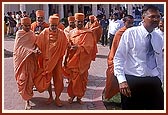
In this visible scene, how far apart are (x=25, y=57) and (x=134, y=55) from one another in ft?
8.18

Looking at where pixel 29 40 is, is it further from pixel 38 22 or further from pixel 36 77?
pixel 38 22

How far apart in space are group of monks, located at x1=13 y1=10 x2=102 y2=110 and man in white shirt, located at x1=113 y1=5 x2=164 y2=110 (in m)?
2.19

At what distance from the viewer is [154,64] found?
423 centimetres

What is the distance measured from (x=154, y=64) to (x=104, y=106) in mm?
2471

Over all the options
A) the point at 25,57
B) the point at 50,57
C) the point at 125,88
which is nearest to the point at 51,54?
the point at 50,57

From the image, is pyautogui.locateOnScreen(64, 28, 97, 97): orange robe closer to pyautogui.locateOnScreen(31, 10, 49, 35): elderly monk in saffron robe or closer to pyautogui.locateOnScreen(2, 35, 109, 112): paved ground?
pyautogui.locateOnScreen(2, 35, 109, 112): paved ground

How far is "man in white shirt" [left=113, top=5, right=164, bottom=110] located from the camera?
4148mm

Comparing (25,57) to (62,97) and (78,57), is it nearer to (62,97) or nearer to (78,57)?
(78,57)

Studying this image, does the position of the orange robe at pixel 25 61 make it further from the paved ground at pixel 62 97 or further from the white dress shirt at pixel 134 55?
the white dress shirt at pixel 134 55

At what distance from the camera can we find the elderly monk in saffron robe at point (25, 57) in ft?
20.4

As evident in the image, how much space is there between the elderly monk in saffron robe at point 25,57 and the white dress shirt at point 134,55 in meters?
2.30

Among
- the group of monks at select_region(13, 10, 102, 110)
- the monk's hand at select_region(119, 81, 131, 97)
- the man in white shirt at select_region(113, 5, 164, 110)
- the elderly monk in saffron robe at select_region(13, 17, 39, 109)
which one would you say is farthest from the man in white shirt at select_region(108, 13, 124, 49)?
the monk's hand at select_region(119, 81, 131, 97)

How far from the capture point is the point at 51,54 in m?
6.25

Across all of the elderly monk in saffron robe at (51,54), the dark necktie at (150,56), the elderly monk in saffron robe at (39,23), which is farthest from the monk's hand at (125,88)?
the elderly monk in saffron robe at (39,23)
